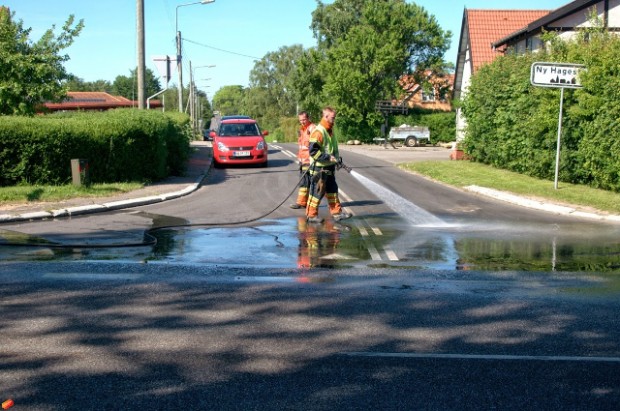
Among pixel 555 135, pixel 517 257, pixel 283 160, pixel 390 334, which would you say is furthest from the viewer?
pixel 283 160

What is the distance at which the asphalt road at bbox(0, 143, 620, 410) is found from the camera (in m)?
4.60

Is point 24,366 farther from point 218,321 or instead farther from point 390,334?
point 390,334

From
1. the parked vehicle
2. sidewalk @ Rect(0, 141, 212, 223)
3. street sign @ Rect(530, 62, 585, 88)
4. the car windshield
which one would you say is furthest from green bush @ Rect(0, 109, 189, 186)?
the parked vehicle

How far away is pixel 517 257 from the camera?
9.71m

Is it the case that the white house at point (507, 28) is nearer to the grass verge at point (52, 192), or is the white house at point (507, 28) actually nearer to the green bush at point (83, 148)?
the green bush at point (83, 148)

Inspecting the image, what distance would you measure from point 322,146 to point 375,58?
137 ft

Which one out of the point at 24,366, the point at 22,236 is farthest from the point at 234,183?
the point at 24,366

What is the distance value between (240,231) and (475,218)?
4.66 meters

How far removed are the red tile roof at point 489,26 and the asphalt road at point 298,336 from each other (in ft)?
122

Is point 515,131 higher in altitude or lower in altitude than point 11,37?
lower

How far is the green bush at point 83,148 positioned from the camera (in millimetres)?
16094

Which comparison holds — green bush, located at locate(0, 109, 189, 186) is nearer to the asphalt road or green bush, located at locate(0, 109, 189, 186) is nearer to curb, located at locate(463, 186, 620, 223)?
the asphalt road

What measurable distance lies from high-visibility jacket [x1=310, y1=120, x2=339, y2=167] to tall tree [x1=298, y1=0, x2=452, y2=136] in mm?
40353

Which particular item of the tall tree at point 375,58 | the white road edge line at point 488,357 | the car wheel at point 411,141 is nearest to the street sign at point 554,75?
the white road edge line at point 488,357
